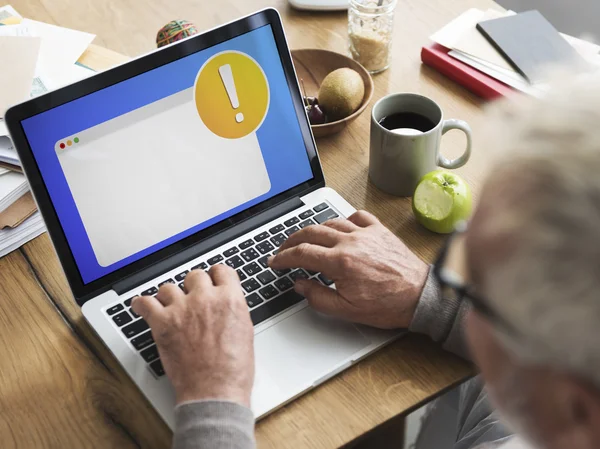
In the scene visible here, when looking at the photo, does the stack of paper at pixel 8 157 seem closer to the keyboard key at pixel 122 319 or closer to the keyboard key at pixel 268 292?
the keyboard key at pixel 122 319

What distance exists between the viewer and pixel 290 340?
0.83 metres

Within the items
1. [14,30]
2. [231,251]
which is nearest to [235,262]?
[231,251]

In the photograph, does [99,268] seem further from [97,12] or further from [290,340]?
[97,12]

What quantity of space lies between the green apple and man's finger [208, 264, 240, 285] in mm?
303

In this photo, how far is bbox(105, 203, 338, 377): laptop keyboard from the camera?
83 cm

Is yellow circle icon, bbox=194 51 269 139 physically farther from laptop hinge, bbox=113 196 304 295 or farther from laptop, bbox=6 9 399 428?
laptop hinge, bbox=113 196 304 295

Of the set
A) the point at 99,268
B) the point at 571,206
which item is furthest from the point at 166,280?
the point at 571,206

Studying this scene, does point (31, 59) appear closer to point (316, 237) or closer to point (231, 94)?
point (231, 94)

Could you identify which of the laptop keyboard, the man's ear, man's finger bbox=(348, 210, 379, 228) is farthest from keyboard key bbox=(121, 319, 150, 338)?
the man's ear

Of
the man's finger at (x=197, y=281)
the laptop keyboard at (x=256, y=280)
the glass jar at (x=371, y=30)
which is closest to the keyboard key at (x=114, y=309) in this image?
the laptop keyboard at (x=256, y=280)

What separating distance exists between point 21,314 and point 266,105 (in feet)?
1.46

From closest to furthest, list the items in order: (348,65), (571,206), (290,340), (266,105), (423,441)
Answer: (571,206) < (290,340) < (266,105) < (423,441) < (348,65)

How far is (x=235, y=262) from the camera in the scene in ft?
2.98

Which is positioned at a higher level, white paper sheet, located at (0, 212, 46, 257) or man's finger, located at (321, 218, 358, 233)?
white paper sheet, located at (0, 212, 46, 257)
